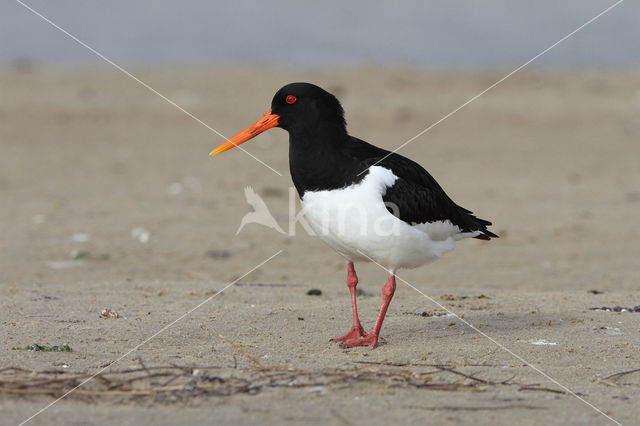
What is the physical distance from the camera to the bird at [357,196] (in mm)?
5152

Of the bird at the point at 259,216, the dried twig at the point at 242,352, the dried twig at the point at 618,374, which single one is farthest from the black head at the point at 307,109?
the bird at the point at 259,216

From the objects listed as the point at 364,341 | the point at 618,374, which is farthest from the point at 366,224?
the point at 618,374

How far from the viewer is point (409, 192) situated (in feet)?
17.8

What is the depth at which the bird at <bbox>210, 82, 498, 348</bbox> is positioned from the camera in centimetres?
515

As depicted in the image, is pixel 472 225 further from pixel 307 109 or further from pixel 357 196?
pixel 307 109

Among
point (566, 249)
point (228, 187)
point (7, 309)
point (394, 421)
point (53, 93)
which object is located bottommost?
point (394, 421)

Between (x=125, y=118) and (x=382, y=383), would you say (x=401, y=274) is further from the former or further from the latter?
(x=125, y=118)

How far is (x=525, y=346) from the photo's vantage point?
5.38 m

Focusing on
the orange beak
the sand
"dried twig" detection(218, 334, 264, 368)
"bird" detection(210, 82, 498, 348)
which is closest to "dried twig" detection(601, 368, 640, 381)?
the sand

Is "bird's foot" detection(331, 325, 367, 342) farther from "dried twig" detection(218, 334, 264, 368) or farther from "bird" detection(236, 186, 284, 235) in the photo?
"bird" detection(236, 186, 284, 235)

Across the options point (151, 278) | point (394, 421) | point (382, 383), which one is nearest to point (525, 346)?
point (382, 383)

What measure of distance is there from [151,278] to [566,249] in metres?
4.66

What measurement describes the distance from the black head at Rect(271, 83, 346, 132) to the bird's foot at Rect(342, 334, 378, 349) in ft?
4.58

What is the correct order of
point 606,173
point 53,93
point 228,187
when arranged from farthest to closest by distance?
point 53,93
point 606,173
point 228,187
